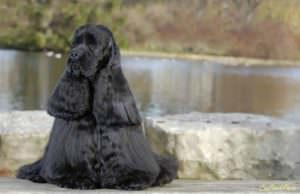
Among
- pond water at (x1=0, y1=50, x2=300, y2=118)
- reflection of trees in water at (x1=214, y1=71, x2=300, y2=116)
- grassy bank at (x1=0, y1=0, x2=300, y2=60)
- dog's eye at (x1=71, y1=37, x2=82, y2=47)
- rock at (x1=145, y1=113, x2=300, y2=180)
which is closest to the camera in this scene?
dog's eye at (x1=71, y1=37, x2=82, y2=47)

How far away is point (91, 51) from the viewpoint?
4.17m

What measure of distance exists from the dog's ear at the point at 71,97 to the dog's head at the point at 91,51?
53 millimetres

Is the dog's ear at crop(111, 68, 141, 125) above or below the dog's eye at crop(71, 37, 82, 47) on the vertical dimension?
below

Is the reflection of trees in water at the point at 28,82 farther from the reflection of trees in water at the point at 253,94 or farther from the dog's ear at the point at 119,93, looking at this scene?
the dog's ear at the point at 119,93

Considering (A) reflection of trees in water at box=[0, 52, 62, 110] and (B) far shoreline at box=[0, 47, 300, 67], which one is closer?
(A) reflection of trees in water at box=[0, 52, 62, 110]

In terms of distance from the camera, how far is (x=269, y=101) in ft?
54.7

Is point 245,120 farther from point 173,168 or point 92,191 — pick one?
point 92,191

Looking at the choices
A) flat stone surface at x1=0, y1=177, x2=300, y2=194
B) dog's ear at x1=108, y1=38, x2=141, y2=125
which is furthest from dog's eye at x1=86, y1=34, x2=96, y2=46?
flat stone surface at x1=0, y1=177, x2=300, y2=194

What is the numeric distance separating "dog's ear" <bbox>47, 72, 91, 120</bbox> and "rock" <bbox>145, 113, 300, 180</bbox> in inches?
84.0

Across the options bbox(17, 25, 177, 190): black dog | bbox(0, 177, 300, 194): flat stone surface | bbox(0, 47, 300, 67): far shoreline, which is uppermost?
bbox(17, 25, 177, 190): black dog

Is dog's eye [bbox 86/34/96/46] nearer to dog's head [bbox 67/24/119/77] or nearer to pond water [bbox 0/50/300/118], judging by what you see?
dog's head [bbox 67/24/119/77]

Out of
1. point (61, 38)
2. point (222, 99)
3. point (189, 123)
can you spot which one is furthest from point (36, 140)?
point (61, 38)

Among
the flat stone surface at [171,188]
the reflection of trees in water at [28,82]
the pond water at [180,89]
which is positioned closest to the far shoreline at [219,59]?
the pond water at [180,89]

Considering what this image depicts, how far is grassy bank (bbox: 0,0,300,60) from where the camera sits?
112 feet
